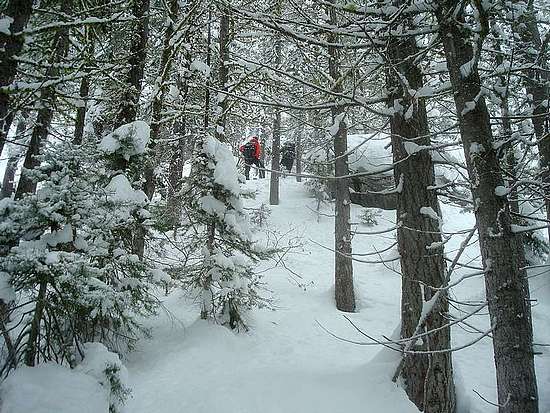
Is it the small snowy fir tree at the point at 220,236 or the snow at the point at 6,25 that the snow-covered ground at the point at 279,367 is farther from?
the snow at the point at 6,25

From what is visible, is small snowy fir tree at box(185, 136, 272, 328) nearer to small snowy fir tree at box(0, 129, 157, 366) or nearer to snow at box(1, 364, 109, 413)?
small snowy fir tree at box(0, 129, 157, 366)

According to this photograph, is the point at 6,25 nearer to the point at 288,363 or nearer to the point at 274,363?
the point at 274,363

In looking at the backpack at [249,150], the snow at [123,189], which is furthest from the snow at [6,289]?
the backpack at [249,150]

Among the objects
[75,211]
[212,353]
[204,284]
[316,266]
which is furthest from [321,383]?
[316,266]

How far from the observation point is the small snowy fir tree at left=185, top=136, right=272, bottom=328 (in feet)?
24.9

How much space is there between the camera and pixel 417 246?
4.57 meters

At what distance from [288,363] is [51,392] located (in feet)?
13.6

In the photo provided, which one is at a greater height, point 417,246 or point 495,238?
point 417,246

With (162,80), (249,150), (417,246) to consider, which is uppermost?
(249,150)

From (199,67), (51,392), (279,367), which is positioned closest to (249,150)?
(199,67)

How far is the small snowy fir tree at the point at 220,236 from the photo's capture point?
7.59 m

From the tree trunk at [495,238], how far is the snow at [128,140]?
186 inches

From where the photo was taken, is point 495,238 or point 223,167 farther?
point 223,167

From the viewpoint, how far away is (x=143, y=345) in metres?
7.09
